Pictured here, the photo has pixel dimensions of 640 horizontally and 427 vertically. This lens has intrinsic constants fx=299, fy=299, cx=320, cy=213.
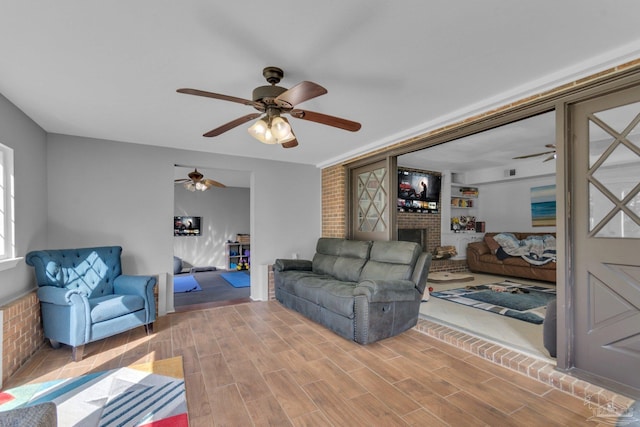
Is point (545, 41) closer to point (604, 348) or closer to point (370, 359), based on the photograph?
point (604, 348)

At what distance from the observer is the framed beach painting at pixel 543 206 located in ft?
20.7

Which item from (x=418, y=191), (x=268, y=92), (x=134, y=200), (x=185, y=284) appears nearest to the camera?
(x=268, y=92)

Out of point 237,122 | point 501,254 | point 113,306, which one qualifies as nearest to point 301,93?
point 237,122

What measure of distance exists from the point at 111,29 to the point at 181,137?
7.17 ft

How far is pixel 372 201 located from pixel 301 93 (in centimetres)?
301

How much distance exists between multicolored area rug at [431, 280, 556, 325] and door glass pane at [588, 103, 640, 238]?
1813 mm

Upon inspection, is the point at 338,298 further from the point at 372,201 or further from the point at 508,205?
the point at 508,205

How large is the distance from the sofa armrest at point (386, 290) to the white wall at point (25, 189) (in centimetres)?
318

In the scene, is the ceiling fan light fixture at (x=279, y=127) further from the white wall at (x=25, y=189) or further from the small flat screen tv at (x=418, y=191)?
the small flat screen tv at (x=418, y=191)

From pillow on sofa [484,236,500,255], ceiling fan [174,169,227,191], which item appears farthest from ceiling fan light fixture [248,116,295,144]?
pillow on sofa [484,236,500,255]

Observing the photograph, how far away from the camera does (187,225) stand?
8047mm

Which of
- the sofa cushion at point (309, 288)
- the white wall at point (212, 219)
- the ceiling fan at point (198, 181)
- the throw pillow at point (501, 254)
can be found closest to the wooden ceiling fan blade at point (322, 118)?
the sofa cushion at point (309, 288)

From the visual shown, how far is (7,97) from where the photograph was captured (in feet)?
8.51

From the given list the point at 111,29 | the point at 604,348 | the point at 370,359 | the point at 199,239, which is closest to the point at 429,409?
the point at 370,359
